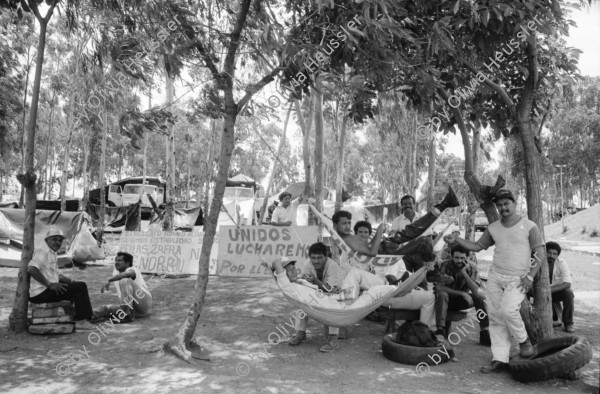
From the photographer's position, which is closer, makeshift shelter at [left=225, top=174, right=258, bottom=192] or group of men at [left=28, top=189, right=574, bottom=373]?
group of men at [left=28, top=189, right=574, bottom=373]

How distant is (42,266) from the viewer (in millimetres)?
5625

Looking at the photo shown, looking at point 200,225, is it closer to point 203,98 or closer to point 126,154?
point 203,98

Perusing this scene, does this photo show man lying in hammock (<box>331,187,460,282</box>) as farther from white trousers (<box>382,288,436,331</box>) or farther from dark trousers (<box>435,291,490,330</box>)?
white trousers (<box>382,288,436,331</box>)

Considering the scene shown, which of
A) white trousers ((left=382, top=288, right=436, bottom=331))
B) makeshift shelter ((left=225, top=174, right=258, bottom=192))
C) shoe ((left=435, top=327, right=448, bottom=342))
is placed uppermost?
makeshift shelter ((left=225, top=174, right=258, bottom=192))

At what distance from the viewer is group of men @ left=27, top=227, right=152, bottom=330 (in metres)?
5.64

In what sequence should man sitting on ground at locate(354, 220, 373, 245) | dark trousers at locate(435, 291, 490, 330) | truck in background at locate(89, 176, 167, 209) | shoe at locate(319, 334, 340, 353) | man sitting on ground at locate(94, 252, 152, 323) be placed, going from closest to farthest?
shoe at locate(319, 334, 340, 353)
dark trousers at locate(435, 291, 490, 330)
man sitting on ground at locate(354, 220, 373, 245)
man sitting on ground at locate(94, 252, 152, 323)
truck in background at locate(89, 176, 167, 209)

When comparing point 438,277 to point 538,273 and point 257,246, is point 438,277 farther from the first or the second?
point 257,246

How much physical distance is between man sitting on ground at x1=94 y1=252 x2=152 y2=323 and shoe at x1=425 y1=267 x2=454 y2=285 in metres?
3.67

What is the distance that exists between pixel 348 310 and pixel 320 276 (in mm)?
929

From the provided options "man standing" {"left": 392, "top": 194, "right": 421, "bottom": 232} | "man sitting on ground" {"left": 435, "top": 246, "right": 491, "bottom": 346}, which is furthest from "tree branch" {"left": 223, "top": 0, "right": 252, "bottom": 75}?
"man standing" {"left": 392, "top": 194, "right": 421, "bottom": 232}

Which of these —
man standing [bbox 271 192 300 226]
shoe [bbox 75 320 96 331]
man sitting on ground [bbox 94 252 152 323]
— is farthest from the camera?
man standing [bbox 271 192 300 226]

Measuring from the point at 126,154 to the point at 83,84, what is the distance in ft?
80.1

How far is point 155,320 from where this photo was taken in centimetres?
646

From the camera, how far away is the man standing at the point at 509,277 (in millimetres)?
4355
